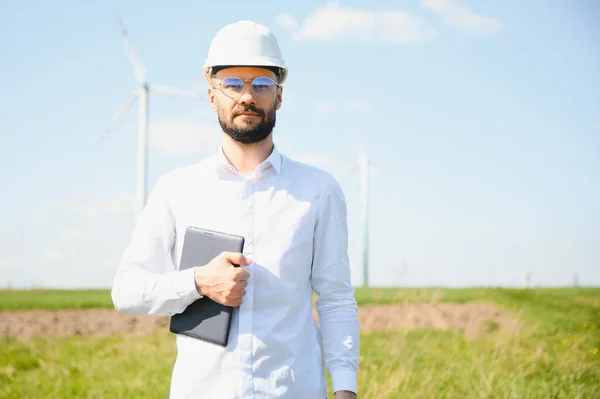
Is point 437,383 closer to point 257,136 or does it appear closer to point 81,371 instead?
point 81,371

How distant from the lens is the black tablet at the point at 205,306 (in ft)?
9.02

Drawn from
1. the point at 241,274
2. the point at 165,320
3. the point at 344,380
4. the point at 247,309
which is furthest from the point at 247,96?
Result: the point at 165,320

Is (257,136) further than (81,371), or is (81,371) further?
(81,371)

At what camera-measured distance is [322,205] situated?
2.97m

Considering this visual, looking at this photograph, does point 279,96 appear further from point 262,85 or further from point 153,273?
point 153,273

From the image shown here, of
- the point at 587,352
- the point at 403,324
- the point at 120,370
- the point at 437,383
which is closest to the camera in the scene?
the point at 437,383

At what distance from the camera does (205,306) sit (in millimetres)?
2816

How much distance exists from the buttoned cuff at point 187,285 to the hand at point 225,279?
0.07 ft

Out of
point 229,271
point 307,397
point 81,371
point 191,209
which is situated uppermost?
point 191,209

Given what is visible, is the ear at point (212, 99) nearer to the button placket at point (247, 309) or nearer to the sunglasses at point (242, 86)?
the sunglasses at point (242, 86)

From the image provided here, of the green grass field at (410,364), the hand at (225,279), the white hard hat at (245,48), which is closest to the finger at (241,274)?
the hand at (225,279)

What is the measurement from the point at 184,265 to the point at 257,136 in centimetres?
61

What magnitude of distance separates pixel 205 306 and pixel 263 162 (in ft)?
2.10

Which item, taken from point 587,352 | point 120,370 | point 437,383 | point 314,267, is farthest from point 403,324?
point 314,267
